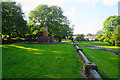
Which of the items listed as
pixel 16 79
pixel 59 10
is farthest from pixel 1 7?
pixel 59 10

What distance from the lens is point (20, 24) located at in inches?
754

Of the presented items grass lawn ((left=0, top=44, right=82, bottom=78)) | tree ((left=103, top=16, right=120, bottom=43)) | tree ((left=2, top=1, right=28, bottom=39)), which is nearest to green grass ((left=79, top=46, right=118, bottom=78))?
grass lawn ((left=0, top=44, right=82, bottom=78))

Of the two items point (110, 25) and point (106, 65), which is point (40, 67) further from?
point (110, 25)

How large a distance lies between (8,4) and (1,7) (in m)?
2.60

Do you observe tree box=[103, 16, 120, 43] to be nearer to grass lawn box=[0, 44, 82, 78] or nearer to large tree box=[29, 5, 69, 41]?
large tree box=[29, 5, 69, 41]

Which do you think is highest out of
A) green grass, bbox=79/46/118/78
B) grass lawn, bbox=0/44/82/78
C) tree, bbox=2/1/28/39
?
tree, bbox=2/1/28/39

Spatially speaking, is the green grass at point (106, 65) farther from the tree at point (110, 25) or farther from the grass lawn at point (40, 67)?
the tree at point (110, 25)

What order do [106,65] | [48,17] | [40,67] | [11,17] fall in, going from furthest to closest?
[48,17] < [11,17] < [106,65] < [40,67]

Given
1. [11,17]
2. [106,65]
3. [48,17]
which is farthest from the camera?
[48,17]

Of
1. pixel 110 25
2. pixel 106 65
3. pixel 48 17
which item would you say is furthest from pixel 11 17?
pixel 110 25

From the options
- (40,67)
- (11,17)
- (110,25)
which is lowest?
(40,67)

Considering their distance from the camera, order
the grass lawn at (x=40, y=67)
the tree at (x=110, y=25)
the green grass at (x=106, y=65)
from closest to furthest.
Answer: the grass lawn at (x=40, y=67)
the green grass at (x=106, y=65)
the tree at (x=110, y=25)

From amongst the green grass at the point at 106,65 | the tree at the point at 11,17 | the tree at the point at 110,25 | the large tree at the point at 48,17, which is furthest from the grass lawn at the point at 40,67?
the tree at the point at 110,25

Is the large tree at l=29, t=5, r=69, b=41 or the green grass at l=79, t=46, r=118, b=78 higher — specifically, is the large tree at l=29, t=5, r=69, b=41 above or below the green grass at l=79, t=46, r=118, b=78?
above
